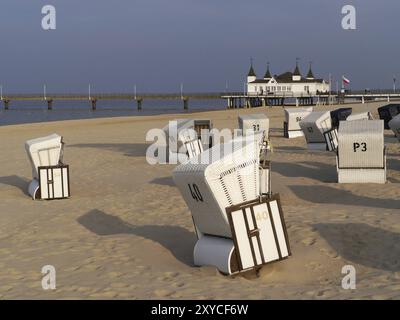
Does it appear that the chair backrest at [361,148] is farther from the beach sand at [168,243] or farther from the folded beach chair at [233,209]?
the folded beach chair at [233,209]

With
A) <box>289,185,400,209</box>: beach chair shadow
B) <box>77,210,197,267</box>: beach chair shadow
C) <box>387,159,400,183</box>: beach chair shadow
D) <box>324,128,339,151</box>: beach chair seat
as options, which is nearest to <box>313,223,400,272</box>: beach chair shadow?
<box>77,210,197,267</box>: beach chair shadow

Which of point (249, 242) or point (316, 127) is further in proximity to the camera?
point (316, 127)

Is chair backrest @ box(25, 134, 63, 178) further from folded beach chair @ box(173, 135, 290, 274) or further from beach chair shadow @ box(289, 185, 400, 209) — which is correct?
folded beach chair @ box(173, 135, 290, 274)

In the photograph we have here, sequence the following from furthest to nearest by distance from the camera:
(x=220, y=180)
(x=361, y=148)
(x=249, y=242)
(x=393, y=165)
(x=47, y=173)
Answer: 1. (x=393, y=165)
2. (x=361, y=148)
3. (x=47, y=173)
4. (x=249, y=242)
5. (x=220, y=180)

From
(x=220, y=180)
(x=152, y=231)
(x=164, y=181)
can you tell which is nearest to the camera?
(x=220, y=180)

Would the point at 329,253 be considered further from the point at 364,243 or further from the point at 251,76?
the point at 251,76

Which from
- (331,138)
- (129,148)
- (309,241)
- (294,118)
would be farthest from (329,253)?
(294,118)

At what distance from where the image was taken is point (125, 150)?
21.6m

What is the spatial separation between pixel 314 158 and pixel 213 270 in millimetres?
10397

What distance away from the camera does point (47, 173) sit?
11.9m

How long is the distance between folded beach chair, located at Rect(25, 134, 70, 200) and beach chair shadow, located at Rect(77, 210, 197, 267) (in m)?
1.91

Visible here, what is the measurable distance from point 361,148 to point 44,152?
6.46 m

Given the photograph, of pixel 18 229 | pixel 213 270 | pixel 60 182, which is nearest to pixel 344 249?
pixel 213 270
